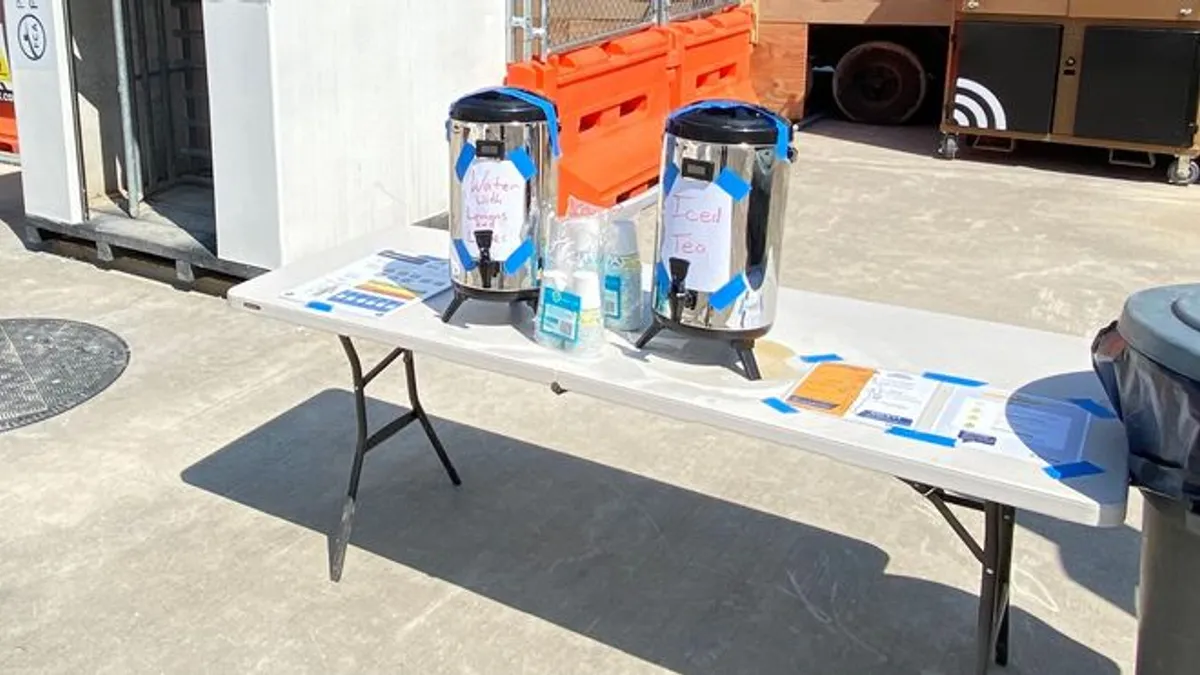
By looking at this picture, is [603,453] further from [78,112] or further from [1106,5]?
[1106,5]

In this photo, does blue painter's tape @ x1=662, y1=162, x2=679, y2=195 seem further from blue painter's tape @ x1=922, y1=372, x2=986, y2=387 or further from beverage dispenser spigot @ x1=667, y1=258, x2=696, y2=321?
blue painter's tape @ x1=922, y1=372, x2=986, y2=387

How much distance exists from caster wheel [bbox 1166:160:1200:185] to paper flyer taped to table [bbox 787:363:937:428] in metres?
6.31

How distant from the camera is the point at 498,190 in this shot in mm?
2820

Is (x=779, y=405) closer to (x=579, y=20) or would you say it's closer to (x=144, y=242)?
(x=144, y=242)

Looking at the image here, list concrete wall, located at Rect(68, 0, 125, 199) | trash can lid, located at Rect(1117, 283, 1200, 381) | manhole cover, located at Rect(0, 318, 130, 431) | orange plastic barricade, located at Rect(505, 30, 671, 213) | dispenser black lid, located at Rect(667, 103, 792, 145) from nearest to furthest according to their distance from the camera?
trash can lid, located at Rect(1117, 283, 1200, 381) → dispenser black lid, located at Rect(667, 103, 792, 145) → manhole cover, located at Rect(0, 318, 130, 431) → concrete wall, located at Rect(68, 0, 125, 199) → orange plastic barricade, located at Rect(505, 30, 671, 213)

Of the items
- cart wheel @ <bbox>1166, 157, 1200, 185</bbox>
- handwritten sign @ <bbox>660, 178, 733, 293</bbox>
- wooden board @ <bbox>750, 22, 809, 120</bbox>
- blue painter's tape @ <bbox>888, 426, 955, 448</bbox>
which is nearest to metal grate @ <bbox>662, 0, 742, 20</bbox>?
wooden board @ <bbox>750, 22, 809, 120</bbox>

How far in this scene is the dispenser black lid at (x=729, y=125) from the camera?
248cm

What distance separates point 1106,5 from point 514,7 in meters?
3.91

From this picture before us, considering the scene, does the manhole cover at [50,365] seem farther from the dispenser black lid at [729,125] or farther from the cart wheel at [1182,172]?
the cart wheel at [1182,172]

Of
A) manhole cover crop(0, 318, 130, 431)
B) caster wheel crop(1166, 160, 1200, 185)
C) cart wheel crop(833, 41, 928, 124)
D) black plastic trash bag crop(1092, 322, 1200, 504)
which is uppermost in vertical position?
black plastic trash bag crop(1092, 322, 1200, 504)

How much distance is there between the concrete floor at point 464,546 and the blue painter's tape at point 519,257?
0.92 m

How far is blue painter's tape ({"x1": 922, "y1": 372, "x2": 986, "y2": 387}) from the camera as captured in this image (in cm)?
253

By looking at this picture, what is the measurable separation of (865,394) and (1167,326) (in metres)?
0.63

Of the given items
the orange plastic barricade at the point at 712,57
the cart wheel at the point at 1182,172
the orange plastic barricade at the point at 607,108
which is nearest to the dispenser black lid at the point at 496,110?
the orange plastic barricade at the point at 607,108
